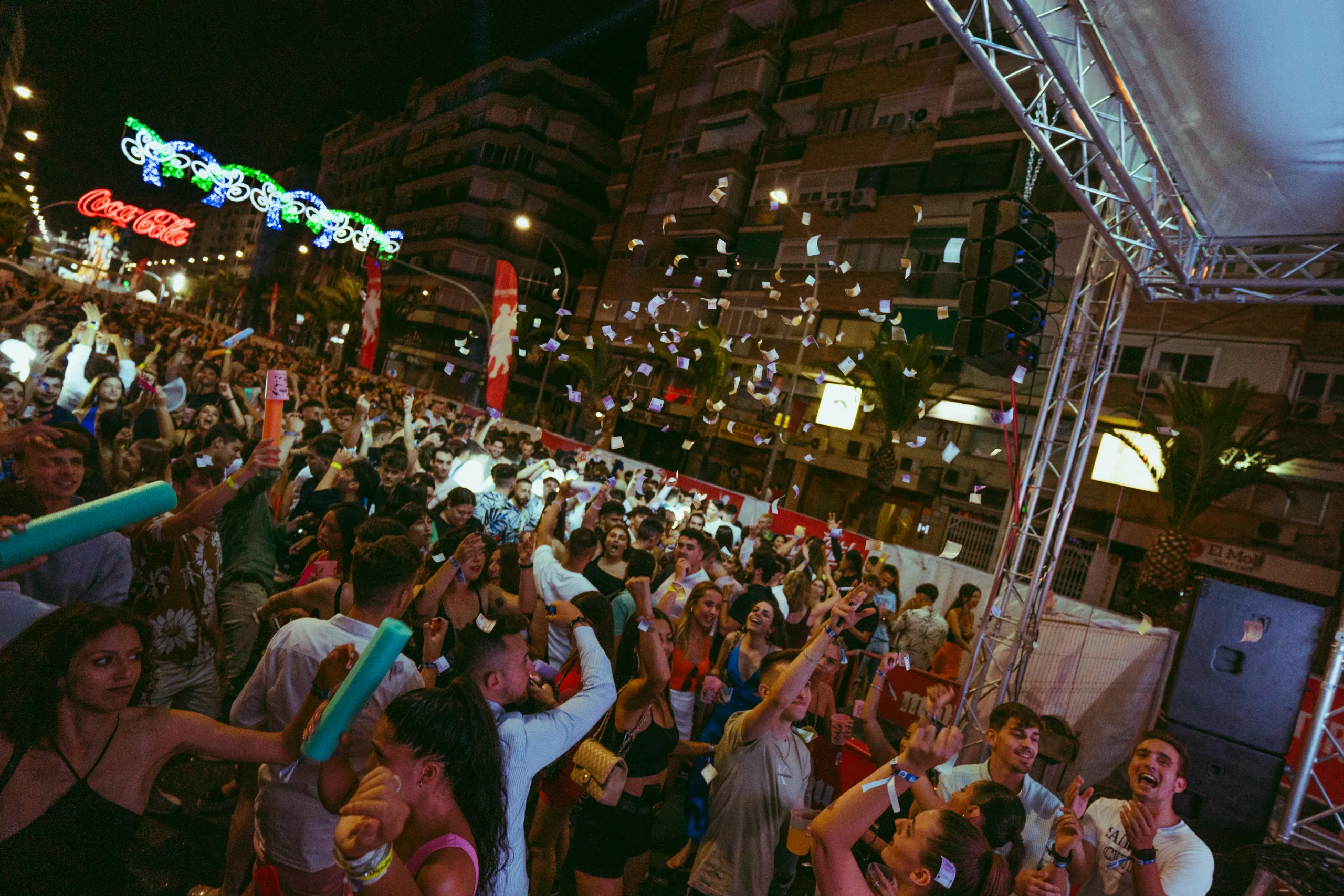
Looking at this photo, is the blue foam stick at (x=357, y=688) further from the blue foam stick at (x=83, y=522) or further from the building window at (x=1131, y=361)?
the building window at (x=1131, y=361)

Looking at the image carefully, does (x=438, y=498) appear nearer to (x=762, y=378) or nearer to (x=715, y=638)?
(x=715, y=638)

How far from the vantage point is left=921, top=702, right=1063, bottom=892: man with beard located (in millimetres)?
3244

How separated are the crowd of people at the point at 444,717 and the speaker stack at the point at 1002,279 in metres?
2.86

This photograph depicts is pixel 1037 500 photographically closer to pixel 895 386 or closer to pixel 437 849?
pixel 437 849

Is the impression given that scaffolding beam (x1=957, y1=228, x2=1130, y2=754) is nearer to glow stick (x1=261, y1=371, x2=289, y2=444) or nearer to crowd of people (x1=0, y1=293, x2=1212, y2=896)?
crowd of people (x1=0, y1=293, x2=1212, y2=896)

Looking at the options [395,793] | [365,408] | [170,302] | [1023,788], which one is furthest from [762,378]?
[170,302]

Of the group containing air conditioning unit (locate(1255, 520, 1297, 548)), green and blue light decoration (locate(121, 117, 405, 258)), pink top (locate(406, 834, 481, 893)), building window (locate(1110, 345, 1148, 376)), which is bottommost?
pink top (locate(406, 834, 481, 893))

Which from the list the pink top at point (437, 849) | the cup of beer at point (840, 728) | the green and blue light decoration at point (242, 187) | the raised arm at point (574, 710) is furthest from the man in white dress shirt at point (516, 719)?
the green and blue light decoration at point (242, 187)

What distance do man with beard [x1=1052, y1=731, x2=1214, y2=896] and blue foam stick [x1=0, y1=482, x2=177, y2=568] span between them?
3281 mm

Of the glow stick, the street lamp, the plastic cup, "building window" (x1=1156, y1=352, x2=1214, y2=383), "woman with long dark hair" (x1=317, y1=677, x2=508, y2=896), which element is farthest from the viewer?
the street lamp

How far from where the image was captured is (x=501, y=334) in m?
15.3

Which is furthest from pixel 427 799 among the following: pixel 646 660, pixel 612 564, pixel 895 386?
pixel 895 386

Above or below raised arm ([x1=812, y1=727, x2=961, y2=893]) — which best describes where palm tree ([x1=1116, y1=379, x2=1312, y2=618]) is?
above

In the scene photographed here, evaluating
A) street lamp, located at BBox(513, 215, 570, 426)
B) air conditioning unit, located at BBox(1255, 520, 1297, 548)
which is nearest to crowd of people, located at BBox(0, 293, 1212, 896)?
air conditioning unit, located at BBox(1255, 520, 1297, 548)
